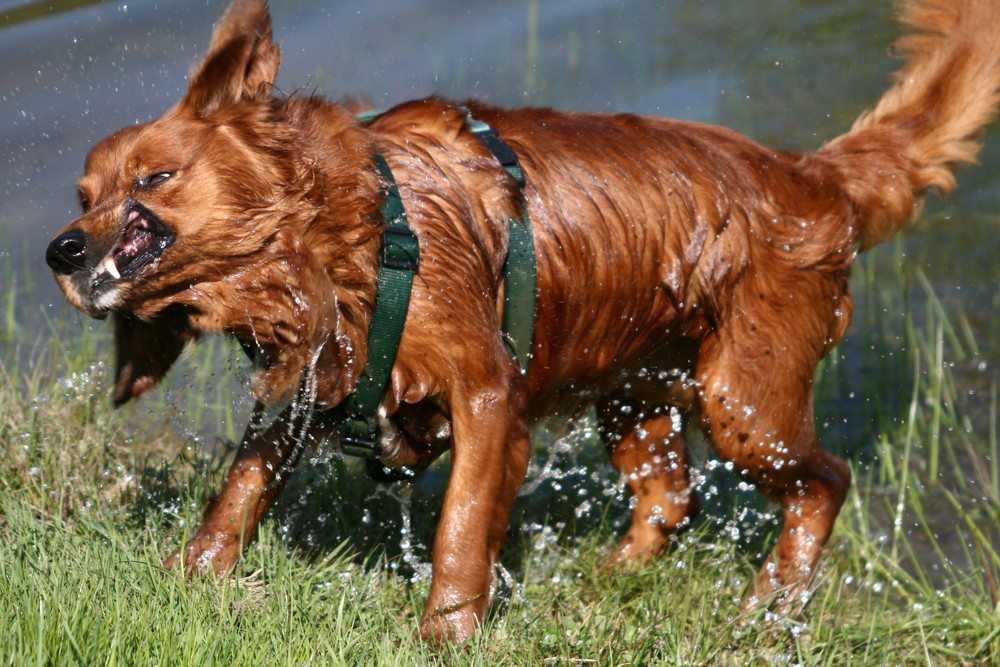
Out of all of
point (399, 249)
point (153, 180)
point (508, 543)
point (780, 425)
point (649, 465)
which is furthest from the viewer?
point (649, 465)

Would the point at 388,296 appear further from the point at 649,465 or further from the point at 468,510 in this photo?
the point at 649,465

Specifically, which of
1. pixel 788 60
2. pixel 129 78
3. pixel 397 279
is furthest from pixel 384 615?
pixel 788 60

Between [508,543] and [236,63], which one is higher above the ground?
[236,63]

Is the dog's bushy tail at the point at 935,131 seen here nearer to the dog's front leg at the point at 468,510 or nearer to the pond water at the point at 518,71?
the pond water at the point at 518,71

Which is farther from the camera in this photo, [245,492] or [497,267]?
[245,492]

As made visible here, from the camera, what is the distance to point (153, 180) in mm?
2730

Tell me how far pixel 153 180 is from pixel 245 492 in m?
1.12

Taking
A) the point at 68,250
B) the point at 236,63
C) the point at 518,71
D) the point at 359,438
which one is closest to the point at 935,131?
the point at 359,438

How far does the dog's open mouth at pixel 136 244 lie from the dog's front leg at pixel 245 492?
2.79 ft

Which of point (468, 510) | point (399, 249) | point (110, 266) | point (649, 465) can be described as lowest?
point (649, 465)

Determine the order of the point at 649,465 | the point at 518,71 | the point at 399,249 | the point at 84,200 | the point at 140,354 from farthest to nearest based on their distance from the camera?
1. the point at 518,71
2. the point at 649,465
3. the point at 140,354
4. the point at 399,249
5. the point at 84,200

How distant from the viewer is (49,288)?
5492 mm

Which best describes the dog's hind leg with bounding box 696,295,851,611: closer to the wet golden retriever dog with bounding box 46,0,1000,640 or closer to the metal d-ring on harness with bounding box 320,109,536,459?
the wet golden retriever dog with bounding box 46,0,1000,640

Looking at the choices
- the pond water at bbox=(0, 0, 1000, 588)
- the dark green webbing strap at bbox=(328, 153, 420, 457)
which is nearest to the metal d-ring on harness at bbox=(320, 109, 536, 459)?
the dark green webbing strap at bbox=(328, 153, 420, 457)
